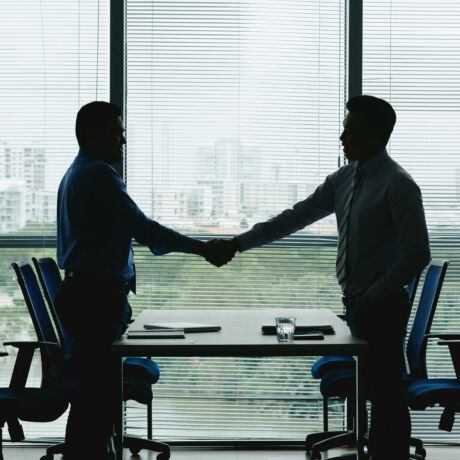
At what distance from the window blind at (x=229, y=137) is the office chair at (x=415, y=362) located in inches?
26.5

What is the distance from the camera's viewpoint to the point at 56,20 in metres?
4.25

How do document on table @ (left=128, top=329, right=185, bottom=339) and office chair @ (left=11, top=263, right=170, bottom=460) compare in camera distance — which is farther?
office chair @ (left=11, top=263, right=170, bottom=460)

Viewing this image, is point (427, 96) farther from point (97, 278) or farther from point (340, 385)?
point (97, 278)

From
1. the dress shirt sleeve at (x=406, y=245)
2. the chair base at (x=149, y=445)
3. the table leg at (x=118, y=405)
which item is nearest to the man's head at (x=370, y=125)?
the dress shirt sleeve at (x=406, y=245)

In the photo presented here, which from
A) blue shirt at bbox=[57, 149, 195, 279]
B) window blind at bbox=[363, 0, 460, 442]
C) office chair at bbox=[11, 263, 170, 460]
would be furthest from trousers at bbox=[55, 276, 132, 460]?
window blind at bbox=[363, 0, 460, 442]

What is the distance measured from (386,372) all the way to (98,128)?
1.75 meters

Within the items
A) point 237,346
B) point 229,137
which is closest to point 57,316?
point 237,346

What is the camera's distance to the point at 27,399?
3.02m

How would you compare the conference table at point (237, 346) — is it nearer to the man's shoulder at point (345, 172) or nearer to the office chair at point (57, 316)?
the office chair at point (57, 316)

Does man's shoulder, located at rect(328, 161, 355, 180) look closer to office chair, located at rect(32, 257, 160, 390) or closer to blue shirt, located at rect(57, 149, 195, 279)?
blue shirt, located at rect(57, 149, 195, 279)

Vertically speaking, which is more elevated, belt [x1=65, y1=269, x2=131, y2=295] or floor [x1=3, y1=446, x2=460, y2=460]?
belt [x1=65, y1=269, x2=131, y2=295]

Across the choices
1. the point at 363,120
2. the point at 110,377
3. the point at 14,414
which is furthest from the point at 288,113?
the point at 14,414

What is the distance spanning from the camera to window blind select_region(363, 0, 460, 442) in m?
4.26

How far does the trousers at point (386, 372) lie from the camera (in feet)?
9.35
